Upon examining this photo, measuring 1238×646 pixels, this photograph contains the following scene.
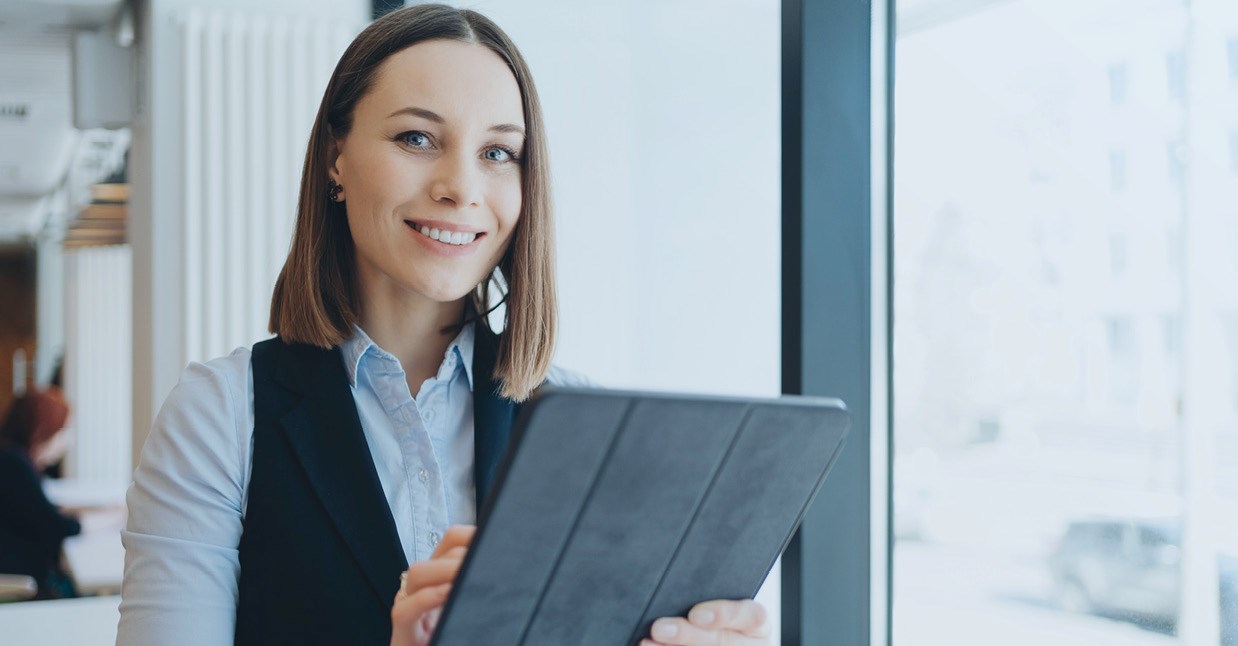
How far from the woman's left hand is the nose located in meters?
0.49

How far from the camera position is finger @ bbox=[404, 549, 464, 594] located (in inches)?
31.2

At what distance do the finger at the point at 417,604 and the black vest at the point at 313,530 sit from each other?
0.83 ft

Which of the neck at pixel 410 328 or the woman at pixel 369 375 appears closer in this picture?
the woman at pixel 369 375

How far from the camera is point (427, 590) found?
0.81m

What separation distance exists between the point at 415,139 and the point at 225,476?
0.38 m

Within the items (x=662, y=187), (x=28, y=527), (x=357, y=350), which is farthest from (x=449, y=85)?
(x=28, y=527)

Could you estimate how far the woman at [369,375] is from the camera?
107 cm
